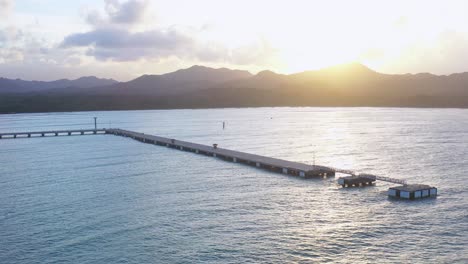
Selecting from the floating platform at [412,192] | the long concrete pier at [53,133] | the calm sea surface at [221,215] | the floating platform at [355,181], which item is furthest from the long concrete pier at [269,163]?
the long concrete pier at [53,133]

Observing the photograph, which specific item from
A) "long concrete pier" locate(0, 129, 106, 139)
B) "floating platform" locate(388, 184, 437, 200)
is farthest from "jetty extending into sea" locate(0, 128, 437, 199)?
"long concrete pier" locate(0, 129, 106, 139)

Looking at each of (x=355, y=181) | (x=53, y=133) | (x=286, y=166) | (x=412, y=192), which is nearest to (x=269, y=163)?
(x=286, y=166)

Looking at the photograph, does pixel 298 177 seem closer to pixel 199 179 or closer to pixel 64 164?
pixel 199 179

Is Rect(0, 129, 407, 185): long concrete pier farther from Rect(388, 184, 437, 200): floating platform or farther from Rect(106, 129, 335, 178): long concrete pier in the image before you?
Rect(388, 184, 437, 200): floating platform

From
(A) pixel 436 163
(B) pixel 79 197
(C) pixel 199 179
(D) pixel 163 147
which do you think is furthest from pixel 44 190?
(A) pixel 436 163

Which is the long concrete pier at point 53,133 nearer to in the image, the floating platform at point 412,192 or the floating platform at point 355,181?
the floating platform at point 355,181

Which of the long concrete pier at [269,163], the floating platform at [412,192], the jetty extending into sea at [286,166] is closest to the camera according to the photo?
the floating platform at [412,192]
